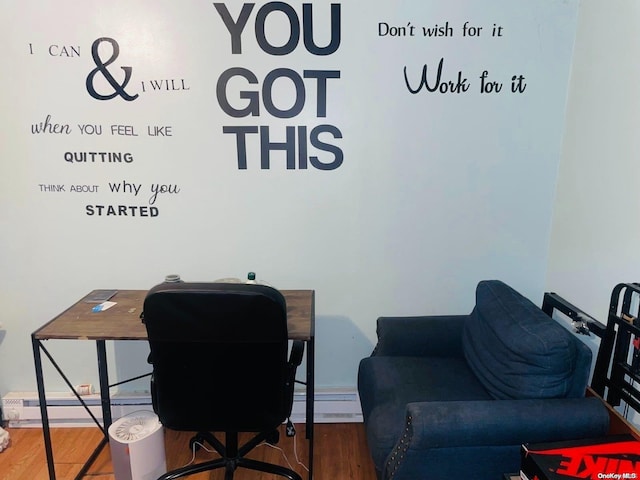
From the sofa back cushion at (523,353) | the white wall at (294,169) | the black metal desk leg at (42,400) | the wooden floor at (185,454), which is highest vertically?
the white wall at (294,169)

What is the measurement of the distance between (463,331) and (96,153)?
204 cm

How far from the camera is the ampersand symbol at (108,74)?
2068 mm

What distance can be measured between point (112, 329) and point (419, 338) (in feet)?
4.60

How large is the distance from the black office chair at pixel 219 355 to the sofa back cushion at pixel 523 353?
2.69ft

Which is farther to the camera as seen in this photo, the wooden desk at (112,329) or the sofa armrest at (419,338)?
the sofa armrest at (419,338)

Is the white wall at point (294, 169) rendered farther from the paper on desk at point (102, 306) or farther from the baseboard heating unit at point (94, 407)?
the paper on desk at point (102, 306)

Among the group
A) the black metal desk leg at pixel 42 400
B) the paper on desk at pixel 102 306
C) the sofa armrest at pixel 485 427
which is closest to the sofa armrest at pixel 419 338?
the sofa armrest at pixel 485 427

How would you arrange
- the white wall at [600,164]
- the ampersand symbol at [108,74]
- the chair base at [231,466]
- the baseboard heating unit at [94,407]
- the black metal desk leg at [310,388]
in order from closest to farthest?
the white wall at [600,164] → the black metal desk leg at [310,388] → the chair base at [231,466] → the ampersand symbol at [108,74] → the baseboard heating unit at [94,407]

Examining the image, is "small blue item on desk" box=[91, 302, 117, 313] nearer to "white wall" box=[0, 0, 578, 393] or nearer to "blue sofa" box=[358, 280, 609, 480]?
"white wall" box=[0, 0, 578, 393]

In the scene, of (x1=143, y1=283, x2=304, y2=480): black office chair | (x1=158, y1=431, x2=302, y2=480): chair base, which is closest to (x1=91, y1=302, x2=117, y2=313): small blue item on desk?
(x1=143, y1=283, x2=304, y2=480): black office chair

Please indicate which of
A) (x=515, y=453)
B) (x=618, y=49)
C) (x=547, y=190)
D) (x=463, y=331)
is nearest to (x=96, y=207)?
(x=463, y=331)

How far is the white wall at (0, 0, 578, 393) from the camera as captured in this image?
6.80 ft

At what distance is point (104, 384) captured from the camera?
2.25 metres

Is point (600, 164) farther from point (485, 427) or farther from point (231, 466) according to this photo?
point (231, 466)
